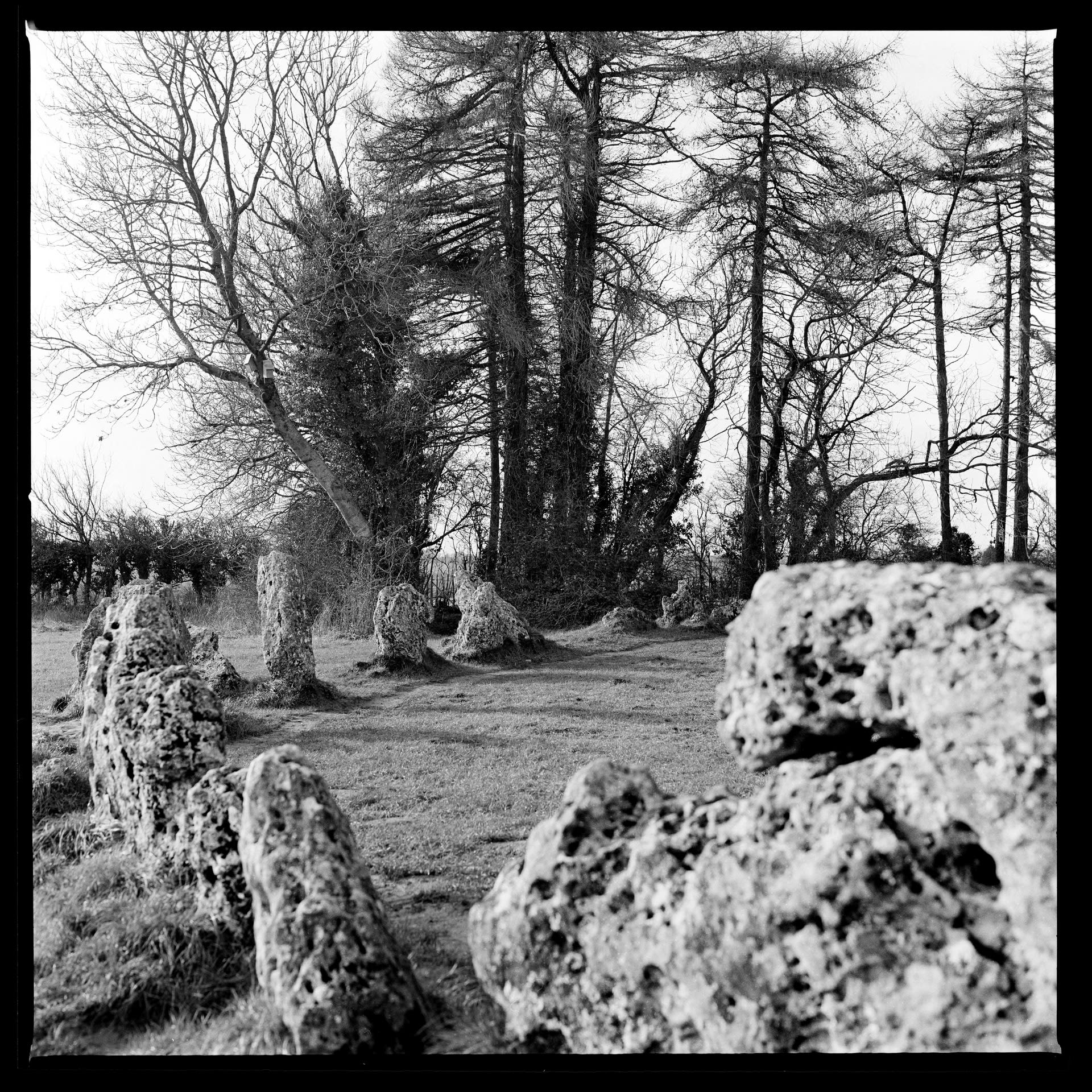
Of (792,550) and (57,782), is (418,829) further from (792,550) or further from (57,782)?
(792,550)

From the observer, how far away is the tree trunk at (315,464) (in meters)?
15.8

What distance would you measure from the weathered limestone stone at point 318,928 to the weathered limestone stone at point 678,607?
37.6 ft

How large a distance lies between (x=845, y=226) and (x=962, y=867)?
17.1m

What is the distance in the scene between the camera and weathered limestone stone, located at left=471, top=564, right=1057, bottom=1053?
1940 millimetres

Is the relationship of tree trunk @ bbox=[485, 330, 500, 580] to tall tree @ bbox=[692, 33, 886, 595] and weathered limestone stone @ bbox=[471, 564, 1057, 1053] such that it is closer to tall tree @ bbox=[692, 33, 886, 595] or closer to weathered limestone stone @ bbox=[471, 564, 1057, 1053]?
tall tree @ bbox=[692, 33, 886, 595]

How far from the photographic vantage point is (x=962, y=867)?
2008 mm

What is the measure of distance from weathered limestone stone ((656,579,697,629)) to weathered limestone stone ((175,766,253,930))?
35.2ft

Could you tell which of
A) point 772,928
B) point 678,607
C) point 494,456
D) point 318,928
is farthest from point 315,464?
point 772,928

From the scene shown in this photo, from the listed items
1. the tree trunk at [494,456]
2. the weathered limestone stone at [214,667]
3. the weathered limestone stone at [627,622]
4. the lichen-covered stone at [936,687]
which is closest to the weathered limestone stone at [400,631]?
the weathered limestone stone at [214,667]

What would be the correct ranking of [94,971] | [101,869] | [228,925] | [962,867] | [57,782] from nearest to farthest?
[962,867], [94,971], [228,925], [101,869], [57,782]

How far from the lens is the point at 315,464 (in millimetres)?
16172

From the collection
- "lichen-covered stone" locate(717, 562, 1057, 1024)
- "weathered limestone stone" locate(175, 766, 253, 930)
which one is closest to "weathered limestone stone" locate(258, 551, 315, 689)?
"weathered limestone stone" locate(175, 766, 253, 930)
